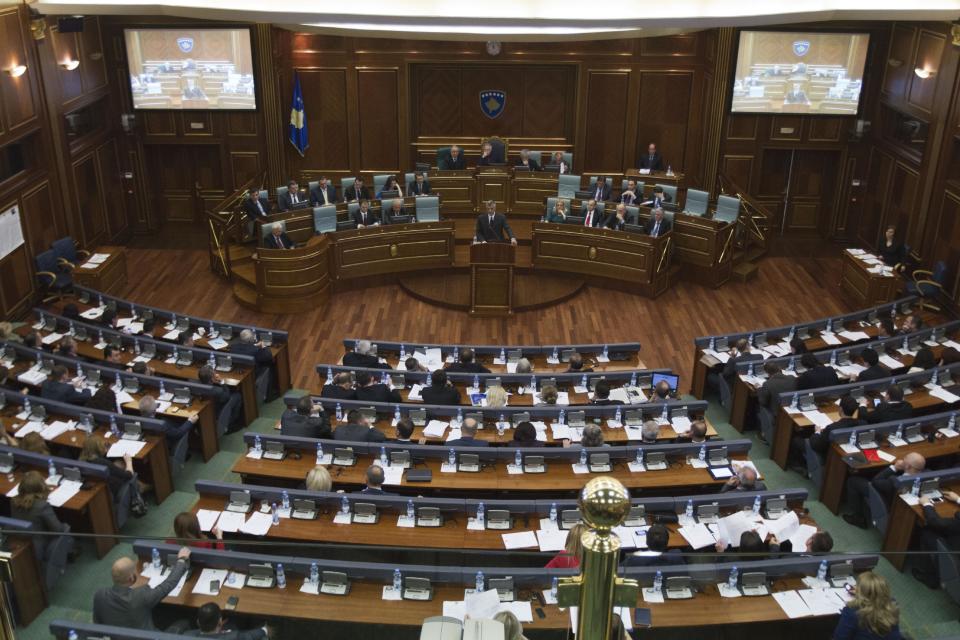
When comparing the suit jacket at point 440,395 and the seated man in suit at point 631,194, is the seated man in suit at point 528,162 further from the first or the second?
the suit jacket at point 440,395

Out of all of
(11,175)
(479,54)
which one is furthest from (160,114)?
(479,54)

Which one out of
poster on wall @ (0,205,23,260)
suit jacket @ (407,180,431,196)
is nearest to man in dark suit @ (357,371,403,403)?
poster on wall @ (0,205,23,260)

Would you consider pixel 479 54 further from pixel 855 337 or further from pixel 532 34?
pixel 532 34

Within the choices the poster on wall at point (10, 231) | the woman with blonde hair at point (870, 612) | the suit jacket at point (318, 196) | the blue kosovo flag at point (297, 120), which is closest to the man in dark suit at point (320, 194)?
the suit jacket at point (318, 196)

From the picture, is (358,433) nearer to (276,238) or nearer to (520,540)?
(520,540)

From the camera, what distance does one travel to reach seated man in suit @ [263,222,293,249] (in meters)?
13.0

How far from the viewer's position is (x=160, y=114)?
16.0m

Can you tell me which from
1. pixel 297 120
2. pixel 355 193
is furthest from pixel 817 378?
pixel 297 120

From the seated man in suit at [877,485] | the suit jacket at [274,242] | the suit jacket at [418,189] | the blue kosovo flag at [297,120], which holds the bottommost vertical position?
the seated man in suit at [877,485]

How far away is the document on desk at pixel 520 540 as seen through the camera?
684cm

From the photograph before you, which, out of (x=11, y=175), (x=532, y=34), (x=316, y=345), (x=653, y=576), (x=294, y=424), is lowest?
(x=316, y=345)

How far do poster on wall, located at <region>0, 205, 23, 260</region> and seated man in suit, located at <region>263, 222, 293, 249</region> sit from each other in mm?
3358

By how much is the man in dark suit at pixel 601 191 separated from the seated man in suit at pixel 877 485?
24.7 ft

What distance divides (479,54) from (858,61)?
6.73m
